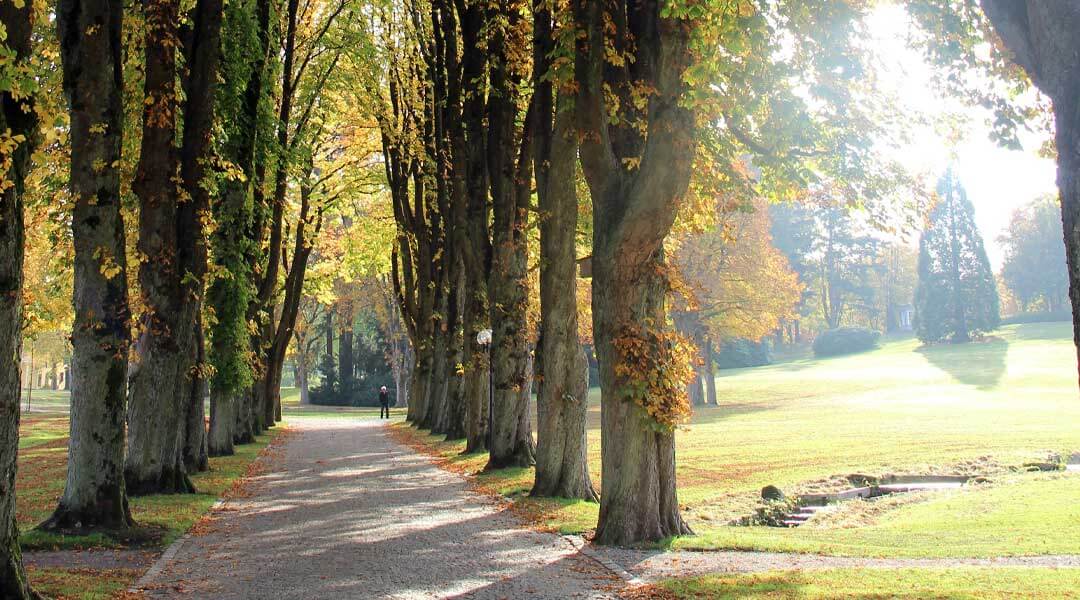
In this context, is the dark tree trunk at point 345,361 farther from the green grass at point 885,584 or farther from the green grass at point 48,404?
the green grass at point 885,584

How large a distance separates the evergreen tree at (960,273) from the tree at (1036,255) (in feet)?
55.9

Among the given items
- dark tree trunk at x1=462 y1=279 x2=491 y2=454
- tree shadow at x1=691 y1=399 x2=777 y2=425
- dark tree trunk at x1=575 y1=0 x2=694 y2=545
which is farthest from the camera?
tree shadow at x1=691 y1=399 x2=777 y2=425

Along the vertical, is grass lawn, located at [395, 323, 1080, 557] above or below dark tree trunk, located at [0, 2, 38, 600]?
below

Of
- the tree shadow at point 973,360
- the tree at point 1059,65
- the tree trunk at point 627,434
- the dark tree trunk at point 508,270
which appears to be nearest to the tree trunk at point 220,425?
the dark tree trunk at point 508,270

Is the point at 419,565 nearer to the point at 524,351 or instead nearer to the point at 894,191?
the point at 894,191

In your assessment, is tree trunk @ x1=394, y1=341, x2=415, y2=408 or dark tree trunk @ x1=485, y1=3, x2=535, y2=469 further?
tree trunk @ x1=394, y1=341, x2=415, y2=408

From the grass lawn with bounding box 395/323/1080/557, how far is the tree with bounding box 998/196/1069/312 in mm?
38167

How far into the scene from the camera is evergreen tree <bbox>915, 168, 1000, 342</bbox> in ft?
235

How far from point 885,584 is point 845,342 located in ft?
236

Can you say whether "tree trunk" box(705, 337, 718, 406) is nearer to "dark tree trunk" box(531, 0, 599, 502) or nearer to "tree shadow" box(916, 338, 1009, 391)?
"tree shadow" box(916, 338, 1009, 391)

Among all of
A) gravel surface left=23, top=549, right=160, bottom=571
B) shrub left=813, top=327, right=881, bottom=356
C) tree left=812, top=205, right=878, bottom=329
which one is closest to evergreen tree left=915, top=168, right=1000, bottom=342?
shrub left=813, top=327, right=881, bottom=356

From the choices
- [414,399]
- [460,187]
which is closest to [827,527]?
[460,187]

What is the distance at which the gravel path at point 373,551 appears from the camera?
26.0 feet

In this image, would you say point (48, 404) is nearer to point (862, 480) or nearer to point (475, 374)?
point (475, 374)
